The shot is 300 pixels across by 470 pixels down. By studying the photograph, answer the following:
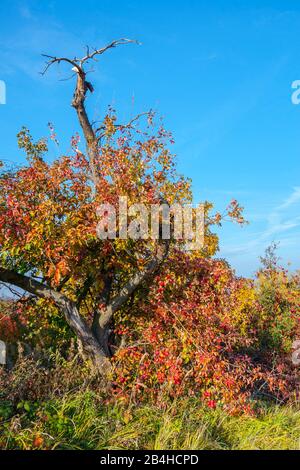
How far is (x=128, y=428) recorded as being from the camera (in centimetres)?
573

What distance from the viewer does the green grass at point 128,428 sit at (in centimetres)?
536

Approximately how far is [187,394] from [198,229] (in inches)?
141

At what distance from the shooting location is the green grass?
5355 mm

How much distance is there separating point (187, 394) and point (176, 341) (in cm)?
93

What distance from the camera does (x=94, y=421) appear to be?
5.85 m
